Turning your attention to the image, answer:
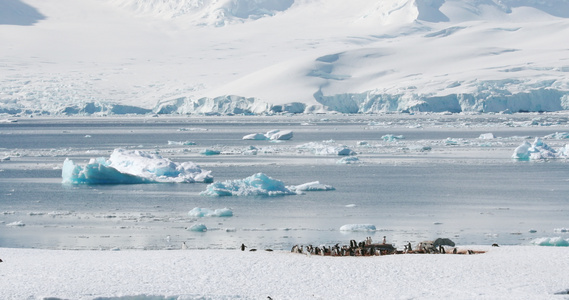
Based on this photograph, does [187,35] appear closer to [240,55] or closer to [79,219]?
[240,55]

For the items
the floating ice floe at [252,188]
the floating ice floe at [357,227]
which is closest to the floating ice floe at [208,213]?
the floating ice floe at [357,227]

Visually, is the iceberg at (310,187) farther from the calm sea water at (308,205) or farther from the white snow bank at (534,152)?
the white snow bank at (534,152)

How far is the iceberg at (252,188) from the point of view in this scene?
19625mm

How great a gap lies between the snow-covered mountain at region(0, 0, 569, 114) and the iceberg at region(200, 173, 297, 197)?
53.1 metres

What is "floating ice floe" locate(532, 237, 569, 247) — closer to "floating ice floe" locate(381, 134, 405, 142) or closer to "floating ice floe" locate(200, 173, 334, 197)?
"floating ice floe" locate(200, 173, 334, 197)

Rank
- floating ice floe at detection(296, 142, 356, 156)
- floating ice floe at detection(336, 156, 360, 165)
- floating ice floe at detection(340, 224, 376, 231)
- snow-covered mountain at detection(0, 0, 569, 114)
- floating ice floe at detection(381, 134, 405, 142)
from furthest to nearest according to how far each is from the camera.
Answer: snow-covered mountain at detection(0, 0, 569, 114) → floating ice floe at detection(381, 134, 405, 142) → floating ice floe at detection(296, 142, 356, 156) → floating ice floe at detection(336, 156, 360, 165) → floating ice floe at detection(340, 224, 376, 231)

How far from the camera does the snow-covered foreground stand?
7941mm

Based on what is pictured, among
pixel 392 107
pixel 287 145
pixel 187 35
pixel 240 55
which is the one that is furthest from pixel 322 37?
pixel 287 145

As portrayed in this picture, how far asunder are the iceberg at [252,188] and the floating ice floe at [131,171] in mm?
3261

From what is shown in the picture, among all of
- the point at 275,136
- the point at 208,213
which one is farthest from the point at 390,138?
the point at 208,213

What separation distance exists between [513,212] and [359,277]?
8.68 meters

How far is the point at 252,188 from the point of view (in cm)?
1980

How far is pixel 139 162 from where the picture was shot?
23.9m

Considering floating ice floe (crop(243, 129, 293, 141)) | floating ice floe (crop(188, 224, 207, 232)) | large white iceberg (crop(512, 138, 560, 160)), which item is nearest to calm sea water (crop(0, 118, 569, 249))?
floating ice floe (crop(188, 224, 207, 232))
